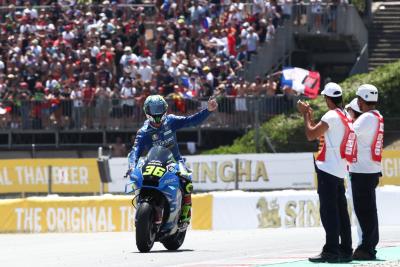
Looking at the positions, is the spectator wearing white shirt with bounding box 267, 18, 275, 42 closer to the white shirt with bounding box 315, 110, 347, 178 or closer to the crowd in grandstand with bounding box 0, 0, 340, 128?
the crowd in grandstand with bounding box 0, 0, 340, 128

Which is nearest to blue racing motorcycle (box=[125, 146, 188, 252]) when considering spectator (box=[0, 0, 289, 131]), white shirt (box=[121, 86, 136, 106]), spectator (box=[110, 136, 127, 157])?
spectator (box=[110, 136, 127, 157])

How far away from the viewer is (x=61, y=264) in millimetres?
14047

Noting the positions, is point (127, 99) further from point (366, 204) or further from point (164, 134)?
point (366, 204)

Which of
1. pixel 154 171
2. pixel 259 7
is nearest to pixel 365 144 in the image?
pixel 154 171

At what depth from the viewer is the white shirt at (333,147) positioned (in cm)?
1301

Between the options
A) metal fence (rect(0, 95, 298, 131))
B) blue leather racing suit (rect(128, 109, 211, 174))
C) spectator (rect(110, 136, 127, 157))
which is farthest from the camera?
spectator (rect(110, 136, 127, 157))

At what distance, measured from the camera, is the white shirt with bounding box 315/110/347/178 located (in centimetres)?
1301

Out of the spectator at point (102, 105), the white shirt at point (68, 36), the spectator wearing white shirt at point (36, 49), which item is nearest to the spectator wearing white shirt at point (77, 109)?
the spectator at point (102, 105)

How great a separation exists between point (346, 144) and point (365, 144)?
1.55 feet

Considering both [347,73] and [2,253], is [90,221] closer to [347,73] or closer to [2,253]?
[2,253]

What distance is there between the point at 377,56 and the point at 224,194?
15761 mm

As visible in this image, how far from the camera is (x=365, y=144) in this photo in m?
13.5

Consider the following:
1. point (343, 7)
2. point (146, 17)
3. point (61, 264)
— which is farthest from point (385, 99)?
point (61, 264)

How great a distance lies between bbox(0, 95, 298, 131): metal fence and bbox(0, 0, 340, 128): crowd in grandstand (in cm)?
3
